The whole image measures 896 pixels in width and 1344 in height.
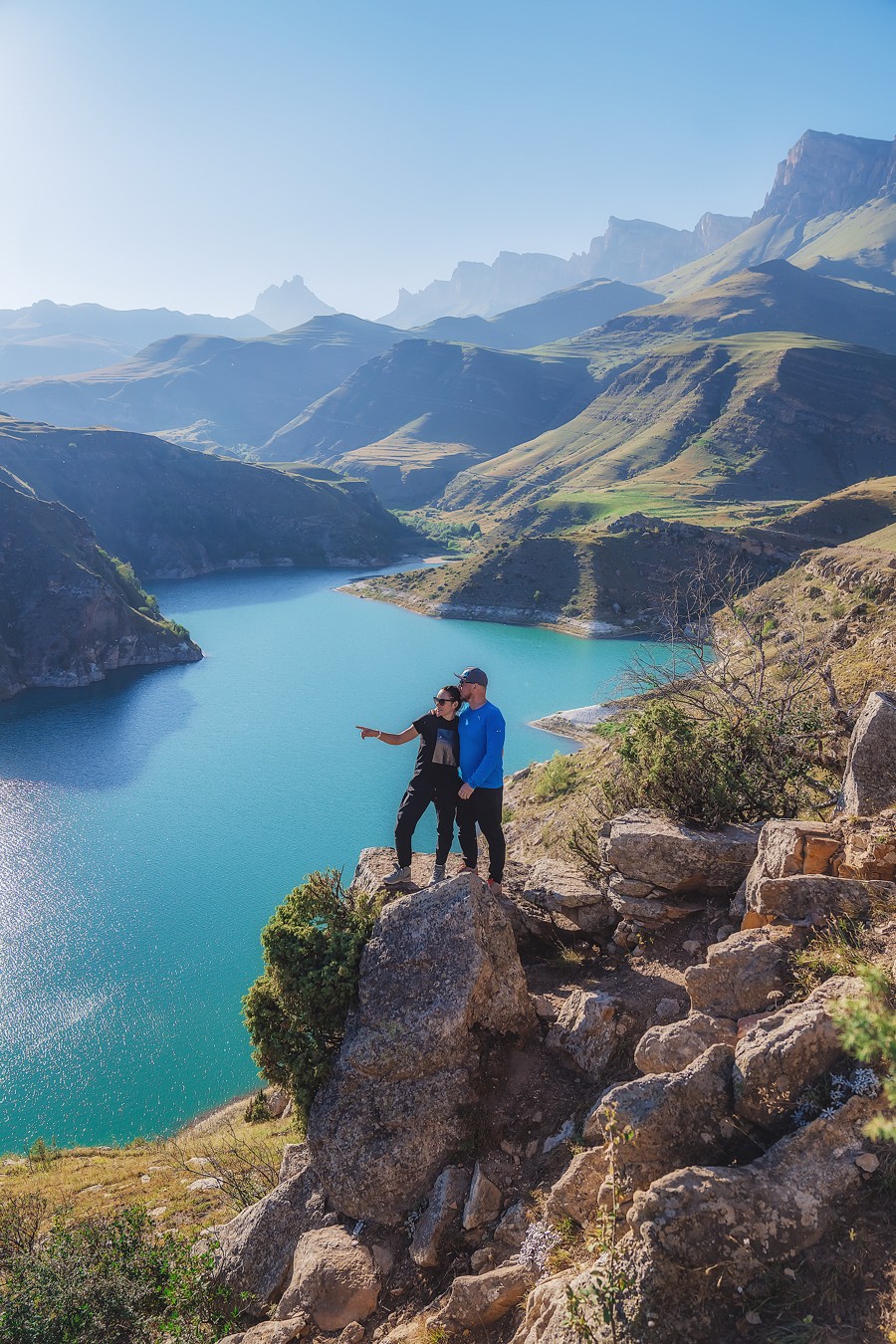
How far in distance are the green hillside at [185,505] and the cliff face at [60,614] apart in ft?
153

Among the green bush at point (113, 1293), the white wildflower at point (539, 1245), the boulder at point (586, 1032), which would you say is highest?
the boulder at point (586, 1032)

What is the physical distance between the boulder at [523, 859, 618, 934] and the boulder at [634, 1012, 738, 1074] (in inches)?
106

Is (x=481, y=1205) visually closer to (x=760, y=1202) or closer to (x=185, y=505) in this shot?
(x=760, y=1202)

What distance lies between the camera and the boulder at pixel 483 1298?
5.01 metres

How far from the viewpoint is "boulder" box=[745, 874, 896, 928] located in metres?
5.80

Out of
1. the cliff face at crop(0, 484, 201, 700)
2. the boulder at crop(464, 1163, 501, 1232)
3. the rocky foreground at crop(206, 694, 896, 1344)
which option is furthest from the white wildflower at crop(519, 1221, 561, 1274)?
the cliff face at crop(0, 484, 201, 700)

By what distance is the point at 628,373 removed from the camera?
187375 millimetres

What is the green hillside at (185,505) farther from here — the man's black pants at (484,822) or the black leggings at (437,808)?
the man's black pants at (484,822)

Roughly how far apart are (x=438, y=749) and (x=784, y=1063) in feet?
14.7

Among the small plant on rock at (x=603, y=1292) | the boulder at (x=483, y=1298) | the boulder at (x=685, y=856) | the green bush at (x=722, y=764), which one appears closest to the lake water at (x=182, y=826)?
the green bush at (x=722, y=764)

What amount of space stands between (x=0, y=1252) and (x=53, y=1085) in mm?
15778

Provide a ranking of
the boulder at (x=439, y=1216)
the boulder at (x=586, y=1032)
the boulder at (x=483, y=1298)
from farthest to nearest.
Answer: the boulder at (x=586, y=1032), the boulder at (x=439, y=1216), the boulder at (x=483, y=1298)

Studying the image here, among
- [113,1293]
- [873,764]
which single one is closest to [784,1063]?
[873,764]

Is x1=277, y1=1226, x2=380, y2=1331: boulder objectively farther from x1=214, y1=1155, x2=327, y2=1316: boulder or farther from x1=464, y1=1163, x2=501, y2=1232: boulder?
x1=464, y1=1163, x2=501, y2=1232: boulder
